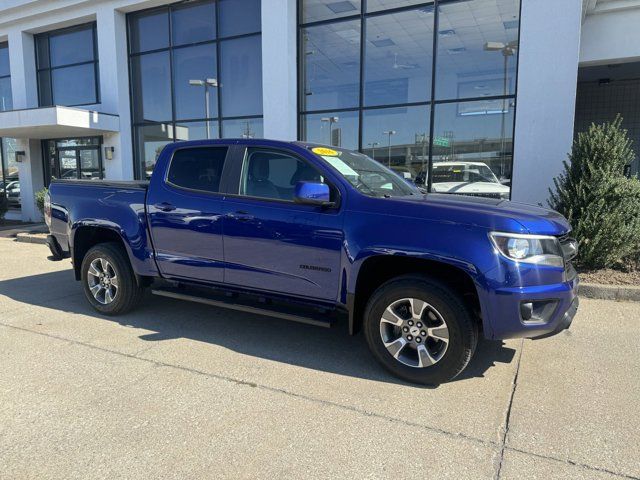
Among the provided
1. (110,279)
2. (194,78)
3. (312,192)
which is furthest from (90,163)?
(312,192)

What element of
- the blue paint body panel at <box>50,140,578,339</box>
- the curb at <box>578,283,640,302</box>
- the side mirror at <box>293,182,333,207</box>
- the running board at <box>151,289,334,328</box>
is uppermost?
the side mirror at <box>293,182,333,207</box>

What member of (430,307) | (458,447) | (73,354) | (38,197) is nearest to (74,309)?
(73,354)

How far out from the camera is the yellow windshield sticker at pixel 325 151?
423 cm

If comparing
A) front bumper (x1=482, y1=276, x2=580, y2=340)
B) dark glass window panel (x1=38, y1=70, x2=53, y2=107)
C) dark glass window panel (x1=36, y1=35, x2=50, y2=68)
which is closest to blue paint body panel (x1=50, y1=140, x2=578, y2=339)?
front bumper (x1=482, y1=276, x2=580, y2=340)

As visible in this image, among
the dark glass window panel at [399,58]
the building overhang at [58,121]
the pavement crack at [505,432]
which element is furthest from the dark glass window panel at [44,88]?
the pavement crack at [505,432]

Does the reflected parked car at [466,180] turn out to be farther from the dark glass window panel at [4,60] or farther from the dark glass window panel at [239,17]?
the dark glass window panel at [4,60]

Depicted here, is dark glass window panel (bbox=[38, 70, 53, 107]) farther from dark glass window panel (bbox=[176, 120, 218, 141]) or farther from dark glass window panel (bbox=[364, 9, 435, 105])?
dark glass window panel (bbox=[364, 9, 435, 105])

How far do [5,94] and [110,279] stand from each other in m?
15.2

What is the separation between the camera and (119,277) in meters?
5.09

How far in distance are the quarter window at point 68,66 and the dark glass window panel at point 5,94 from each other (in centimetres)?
204

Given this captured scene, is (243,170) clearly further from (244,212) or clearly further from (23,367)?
(23,367)

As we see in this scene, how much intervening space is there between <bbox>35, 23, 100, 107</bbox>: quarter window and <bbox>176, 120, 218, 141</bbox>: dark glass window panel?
3111 mm

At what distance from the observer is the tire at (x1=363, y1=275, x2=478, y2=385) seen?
11.3ft

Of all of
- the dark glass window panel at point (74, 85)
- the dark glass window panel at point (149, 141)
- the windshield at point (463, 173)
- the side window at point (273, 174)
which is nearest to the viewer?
the side window at point (273, 174)
